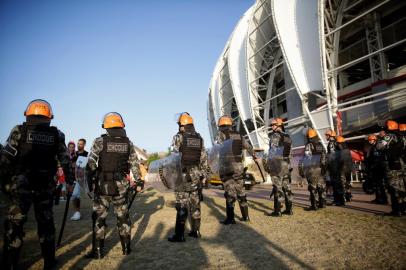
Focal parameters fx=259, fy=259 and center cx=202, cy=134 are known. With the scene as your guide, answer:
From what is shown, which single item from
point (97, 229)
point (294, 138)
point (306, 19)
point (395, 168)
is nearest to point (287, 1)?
point (306, 19)

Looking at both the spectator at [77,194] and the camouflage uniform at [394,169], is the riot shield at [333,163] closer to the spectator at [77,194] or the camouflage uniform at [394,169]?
the camouflage uniform at [394,169]

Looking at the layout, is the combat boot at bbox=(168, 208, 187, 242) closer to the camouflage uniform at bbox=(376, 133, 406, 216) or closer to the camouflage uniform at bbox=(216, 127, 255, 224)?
the camouflage uniform at bbox=(216, 127, 255, 224)

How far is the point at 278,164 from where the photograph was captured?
257 inches

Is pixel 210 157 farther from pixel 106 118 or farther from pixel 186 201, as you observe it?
pixel 106 118

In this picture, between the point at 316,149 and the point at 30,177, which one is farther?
the point at 316,149

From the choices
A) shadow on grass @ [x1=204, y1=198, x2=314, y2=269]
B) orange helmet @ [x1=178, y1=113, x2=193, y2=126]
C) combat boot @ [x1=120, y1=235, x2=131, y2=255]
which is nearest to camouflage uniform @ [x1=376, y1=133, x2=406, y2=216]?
shadow on grass @ [x1=204, y1=198, x2=314, y2=269]

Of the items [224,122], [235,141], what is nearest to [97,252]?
[235,141]

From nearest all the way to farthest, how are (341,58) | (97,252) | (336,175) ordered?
(97,252), (336,175), (341,58)

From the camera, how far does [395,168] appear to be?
591 cm

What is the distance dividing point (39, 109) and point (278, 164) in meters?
5.22

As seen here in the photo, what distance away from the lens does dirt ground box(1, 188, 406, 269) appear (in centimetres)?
330

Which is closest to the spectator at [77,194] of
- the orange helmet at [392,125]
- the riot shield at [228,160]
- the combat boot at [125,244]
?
the combat boot at [125,244]

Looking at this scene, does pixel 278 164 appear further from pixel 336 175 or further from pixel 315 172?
pixel 336 175

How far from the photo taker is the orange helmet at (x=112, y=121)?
4.10m
